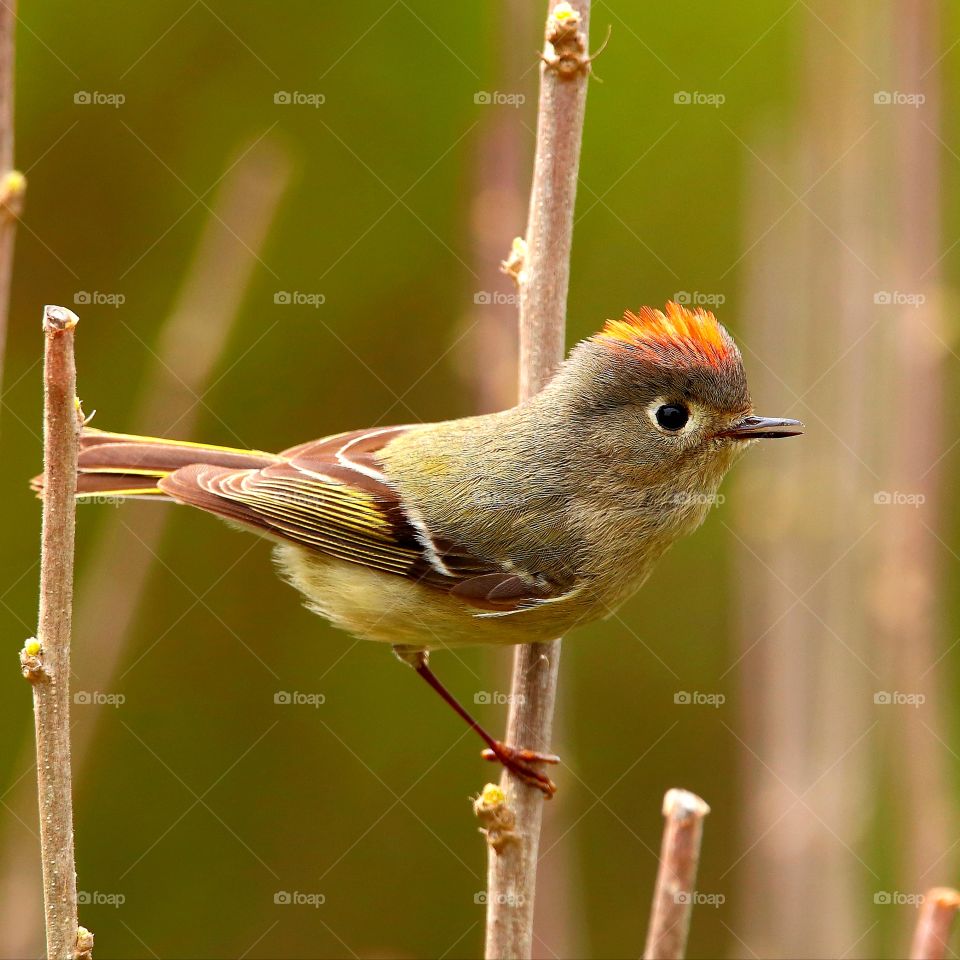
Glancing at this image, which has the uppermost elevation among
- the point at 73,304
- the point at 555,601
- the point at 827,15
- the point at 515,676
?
the point at 827,15

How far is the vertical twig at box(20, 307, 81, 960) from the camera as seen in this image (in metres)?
1.59

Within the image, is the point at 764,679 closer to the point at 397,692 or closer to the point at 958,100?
the point at 397,692

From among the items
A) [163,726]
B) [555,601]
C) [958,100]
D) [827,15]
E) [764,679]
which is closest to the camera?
[555,601]

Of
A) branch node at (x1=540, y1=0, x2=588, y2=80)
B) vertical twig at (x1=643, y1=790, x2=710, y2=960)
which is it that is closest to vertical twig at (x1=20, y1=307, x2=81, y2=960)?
vertical twig at (x1=643, y1=790, x2=710, y2=960)

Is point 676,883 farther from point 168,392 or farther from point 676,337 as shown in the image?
point 168,392

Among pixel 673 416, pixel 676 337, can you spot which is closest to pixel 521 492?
pixel 673 416

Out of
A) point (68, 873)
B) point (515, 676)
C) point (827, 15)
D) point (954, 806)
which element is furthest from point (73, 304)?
point (954, 806)

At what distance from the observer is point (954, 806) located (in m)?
3.18

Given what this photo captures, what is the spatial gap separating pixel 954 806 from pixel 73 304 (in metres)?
3.22

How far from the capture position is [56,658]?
5.26 feet

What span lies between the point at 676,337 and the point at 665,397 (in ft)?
0.50

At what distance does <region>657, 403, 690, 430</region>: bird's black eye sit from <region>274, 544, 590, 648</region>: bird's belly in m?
0.50

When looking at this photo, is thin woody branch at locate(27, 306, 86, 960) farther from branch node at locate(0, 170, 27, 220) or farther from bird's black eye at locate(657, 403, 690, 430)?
bird's black eye at locate(657, 403, 690, 430)

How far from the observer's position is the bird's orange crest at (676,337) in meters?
2.80
